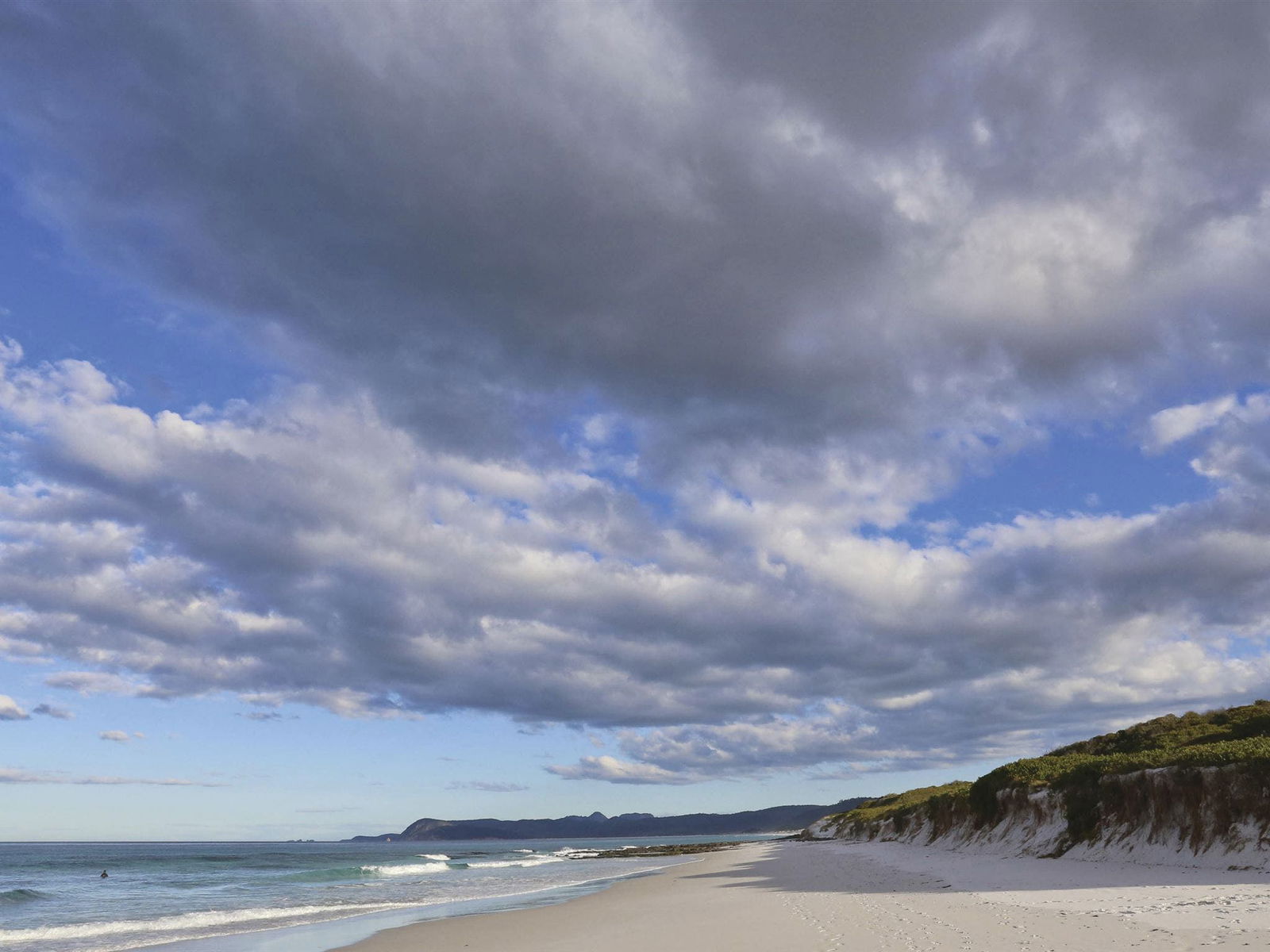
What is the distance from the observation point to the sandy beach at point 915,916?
A: 43.5 ft

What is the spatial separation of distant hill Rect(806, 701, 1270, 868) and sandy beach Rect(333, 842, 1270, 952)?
1.41 metres

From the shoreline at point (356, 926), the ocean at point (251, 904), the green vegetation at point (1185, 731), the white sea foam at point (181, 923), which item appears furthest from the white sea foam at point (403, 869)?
the green vegetation at point (1185, 731)

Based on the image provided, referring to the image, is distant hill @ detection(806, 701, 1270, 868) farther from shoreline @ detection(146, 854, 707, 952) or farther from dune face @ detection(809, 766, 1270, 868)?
shoreline @ detection(146, 854, 707, 952)

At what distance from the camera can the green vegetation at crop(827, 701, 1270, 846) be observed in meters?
24.9

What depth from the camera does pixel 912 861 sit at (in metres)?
38.4

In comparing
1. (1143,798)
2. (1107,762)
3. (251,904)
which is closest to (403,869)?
(251,904)

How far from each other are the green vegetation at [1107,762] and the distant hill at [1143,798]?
58 millimetres

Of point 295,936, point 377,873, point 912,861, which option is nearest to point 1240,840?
point 912,861

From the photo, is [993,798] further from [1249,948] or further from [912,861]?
[1249,948]

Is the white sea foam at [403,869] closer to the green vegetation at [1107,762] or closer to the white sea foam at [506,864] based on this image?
the white sea foam at [506,864]

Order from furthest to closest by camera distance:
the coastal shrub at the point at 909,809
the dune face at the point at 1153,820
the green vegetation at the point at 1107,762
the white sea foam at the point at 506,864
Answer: the white sea foam at the point at 506,864, the coastal shrub at the point at 909,809, the green vegetation at the point at 1107,762, the dune face at the point at 1153,820

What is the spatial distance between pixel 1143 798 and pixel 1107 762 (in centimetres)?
388

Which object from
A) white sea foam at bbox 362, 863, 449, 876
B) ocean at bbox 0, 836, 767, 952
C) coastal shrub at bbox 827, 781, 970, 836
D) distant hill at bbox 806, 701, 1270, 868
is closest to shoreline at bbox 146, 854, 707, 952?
ocean at bbox 0, 836, 767, 952

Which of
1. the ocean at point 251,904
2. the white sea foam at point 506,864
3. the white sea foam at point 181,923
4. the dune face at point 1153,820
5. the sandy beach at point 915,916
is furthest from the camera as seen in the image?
the white sea foam at point 506,864
